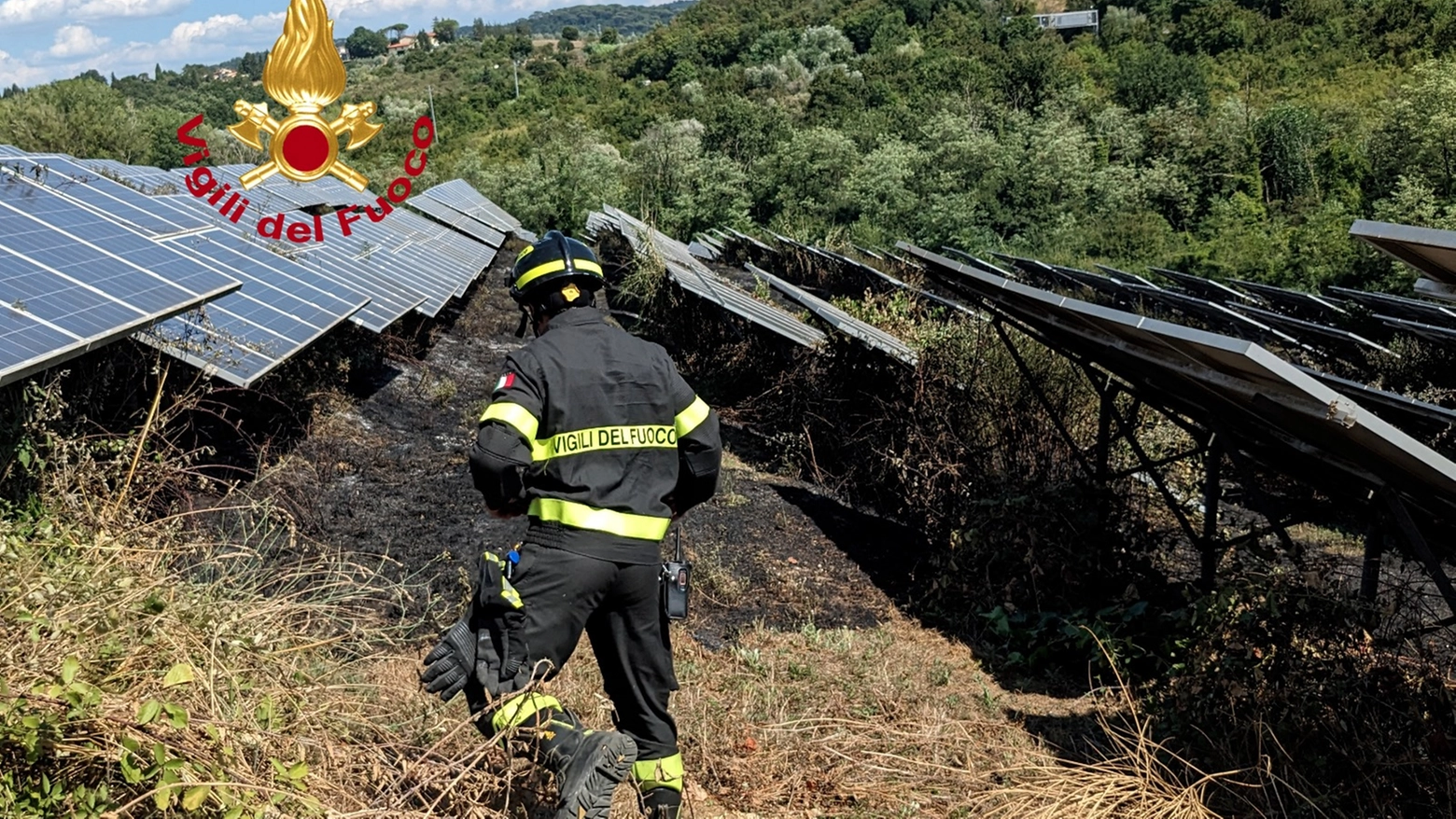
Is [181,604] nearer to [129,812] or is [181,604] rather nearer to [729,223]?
[129,812]

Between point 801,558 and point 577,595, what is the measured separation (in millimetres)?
4514

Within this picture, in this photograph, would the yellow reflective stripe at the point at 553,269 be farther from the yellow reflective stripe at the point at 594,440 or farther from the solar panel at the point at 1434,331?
the solar panel at the point at 1434,331

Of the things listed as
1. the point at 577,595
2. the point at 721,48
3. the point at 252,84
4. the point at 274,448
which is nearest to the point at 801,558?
the point at 274,448

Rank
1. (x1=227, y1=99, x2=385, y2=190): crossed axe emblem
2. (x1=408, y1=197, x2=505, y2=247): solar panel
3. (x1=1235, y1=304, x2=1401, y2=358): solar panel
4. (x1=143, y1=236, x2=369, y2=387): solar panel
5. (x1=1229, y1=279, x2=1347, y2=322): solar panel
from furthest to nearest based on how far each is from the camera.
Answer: (x1=408, y1=197, x2=505, y2=247): solar panel < (x1=227, y1=99, x2=385, y2=190): crossed axe emblem < (x1=1229, y1=279, x2=1347, y2=322): solar panel < (x1=1235, y1=304, x2=1401, y2=358): solar panel < (x1=143, y1=236, x2=369, y2=387): solar panel

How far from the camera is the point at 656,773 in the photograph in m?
3.74

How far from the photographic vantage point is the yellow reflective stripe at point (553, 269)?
148 inches

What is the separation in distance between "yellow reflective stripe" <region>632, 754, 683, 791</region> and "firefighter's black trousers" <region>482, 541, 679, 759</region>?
20mm

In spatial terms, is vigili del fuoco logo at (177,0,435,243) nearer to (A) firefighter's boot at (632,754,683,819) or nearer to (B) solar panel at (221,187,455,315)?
(B) solar panel at (221,187,455,315)

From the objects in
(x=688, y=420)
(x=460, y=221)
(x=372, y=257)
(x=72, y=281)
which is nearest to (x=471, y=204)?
(x=460, y=221)

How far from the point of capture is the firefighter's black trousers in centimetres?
347

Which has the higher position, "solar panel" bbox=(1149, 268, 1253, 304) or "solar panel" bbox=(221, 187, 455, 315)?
"solar panel" bbox=(221, 187, 455, 315)

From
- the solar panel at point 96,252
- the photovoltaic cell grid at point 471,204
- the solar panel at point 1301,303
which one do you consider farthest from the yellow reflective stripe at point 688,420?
the photovoltaic cell grid at point 471,204

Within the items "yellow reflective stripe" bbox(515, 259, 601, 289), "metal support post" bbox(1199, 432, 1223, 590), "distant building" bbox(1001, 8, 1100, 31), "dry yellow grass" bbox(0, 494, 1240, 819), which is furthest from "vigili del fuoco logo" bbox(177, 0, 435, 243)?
"distant building" bbox(1001, 8, 1100, 31)

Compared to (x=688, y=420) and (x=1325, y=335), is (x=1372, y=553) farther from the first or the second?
(x=1325, y=335)
